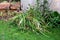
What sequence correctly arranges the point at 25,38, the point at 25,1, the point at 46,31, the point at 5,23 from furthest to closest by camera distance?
the point at 25,1 < the point at 5,23 < the point at 46,31 < the point at 25,38

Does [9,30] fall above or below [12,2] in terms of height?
below

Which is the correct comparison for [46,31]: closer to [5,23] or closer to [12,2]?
[5,23]

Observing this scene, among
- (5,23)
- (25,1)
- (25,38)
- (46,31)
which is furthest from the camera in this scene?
(25,1)

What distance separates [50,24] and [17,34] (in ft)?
3.12

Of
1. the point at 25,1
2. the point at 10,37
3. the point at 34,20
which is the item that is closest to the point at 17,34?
the point at 10,37

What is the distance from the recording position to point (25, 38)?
4949 mm

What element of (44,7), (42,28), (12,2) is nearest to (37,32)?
(42,28)

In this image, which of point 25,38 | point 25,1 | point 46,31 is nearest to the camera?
point 25,38

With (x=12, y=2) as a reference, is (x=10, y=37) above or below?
below

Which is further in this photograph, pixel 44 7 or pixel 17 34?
pixel 44 7

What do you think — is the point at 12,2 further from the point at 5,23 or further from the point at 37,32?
the point at 37,32

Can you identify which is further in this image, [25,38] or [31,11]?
[31,11]

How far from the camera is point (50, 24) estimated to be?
5680 mm

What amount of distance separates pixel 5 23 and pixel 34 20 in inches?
28.6
